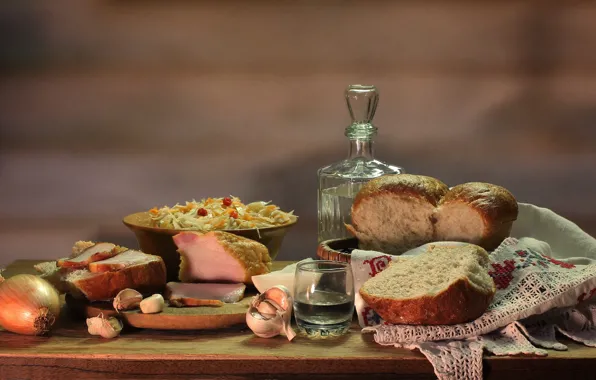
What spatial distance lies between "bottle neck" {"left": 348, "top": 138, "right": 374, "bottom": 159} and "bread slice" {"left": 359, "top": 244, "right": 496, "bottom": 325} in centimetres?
56

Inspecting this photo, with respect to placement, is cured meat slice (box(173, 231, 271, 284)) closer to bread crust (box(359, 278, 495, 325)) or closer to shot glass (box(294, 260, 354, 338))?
shot glass (box(294, 260, 354, 338))

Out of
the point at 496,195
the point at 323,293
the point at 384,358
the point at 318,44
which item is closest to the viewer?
the point at 384,358

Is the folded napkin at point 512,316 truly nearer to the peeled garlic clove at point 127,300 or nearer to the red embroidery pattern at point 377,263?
the red embroidery pattern at point 377,263

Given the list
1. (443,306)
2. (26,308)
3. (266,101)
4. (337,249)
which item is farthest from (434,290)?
(266,101)

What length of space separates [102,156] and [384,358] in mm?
1592

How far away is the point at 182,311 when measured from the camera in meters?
1.53

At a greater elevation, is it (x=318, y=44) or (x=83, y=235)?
(x=318, y=44)

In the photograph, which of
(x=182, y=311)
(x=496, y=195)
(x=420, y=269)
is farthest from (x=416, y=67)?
(x=182, y=311)

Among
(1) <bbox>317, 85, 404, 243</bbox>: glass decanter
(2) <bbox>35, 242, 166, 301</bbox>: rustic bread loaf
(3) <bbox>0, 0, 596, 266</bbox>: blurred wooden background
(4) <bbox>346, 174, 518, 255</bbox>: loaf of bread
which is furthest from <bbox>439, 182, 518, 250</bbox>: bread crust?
(3) <bbox>0, 0, 596, 266</bbox>: blurred wooden background

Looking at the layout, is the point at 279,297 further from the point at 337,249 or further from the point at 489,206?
the point at 489,206

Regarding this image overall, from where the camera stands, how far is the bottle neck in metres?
2.05

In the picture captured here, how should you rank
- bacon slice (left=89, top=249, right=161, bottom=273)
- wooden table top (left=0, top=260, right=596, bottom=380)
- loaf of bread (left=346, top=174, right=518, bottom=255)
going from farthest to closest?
loaf of bread (left=346, top=174, right=518, bottom=255), bacon slice (left=89, top=249, right=161, bottom=273), wooden table top (left=0, top=260, right=596, bottom=380)

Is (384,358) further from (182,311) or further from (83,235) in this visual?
(83,235)

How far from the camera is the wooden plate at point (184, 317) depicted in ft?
4.93
